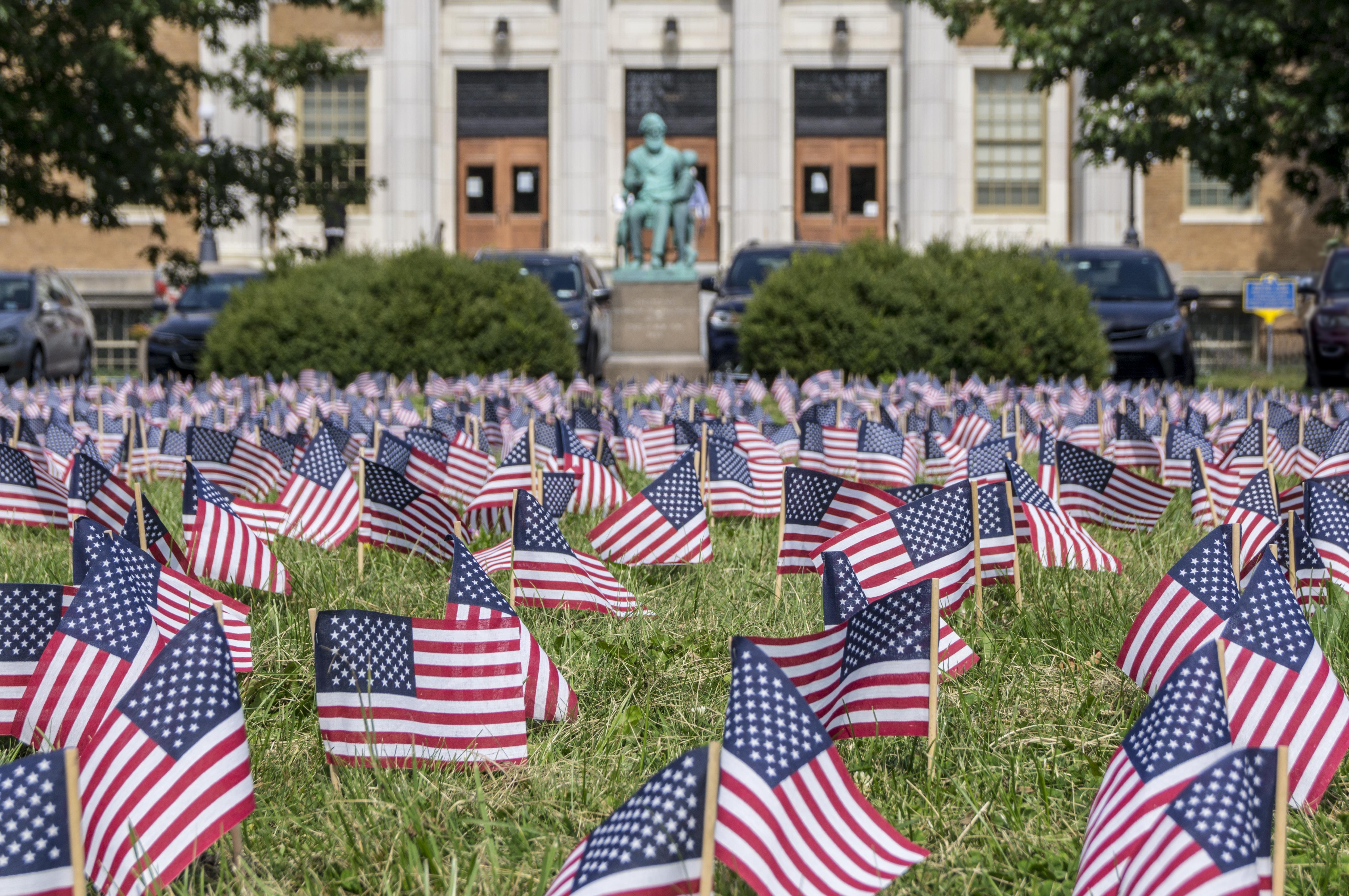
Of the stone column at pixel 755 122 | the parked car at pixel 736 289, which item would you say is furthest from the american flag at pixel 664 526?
the stone column at pixel 755 122

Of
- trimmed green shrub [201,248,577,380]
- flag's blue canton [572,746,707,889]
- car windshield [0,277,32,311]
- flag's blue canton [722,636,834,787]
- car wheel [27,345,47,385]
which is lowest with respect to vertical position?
flag's blue canton [572,746,707,889]

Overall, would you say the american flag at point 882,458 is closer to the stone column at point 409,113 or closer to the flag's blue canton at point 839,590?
the flag's blue canton at point 839,590

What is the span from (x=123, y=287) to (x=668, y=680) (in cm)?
3256

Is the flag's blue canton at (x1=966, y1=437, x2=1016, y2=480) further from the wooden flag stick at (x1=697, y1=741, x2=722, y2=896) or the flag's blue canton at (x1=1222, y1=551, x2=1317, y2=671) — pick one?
the wooden flag stick at (x1=697, y1=741, x2=722, y2=896)

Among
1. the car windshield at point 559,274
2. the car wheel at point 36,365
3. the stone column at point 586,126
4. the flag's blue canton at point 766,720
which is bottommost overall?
the flag's blue canton at point 766,720

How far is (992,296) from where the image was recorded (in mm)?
13445

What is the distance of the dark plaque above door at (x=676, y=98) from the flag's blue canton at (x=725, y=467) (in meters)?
29.8

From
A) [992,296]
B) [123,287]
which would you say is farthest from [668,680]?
[123,287]

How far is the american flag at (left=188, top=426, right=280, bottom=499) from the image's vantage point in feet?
19.6

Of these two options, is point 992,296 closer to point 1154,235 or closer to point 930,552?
point 930,552

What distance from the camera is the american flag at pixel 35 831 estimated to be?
1.83 metres

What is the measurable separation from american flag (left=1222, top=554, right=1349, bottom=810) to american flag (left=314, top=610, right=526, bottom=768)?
135 centimetres

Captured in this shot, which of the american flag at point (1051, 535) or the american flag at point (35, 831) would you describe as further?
the american flag at point (1051, 535)

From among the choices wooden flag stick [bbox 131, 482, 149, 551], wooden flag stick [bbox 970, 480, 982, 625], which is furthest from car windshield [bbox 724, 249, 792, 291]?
wooden flag stick [bbox 131, 482, 149, 551]
